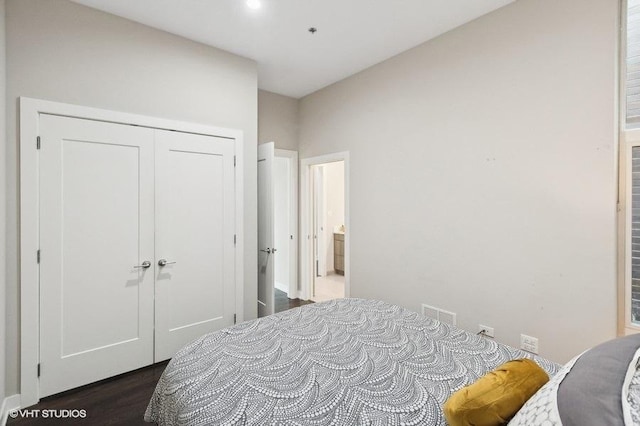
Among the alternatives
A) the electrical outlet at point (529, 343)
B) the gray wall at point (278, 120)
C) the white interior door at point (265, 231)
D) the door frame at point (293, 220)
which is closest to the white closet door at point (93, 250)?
the white interior door at point (265, 231)

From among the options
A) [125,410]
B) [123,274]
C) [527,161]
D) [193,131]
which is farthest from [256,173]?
[527,161]

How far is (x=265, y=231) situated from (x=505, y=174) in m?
2.37

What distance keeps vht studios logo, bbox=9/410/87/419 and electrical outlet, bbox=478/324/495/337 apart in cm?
295

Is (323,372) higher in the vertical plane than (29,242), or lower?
lower

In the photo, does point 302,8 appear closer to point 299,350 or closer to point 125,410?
point 299,350

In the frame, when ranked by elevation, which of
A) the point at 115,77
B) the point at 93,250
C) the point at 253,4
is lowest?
the point at 93,250

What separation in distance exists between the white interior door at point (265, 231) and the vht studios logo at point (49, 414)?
1687mm

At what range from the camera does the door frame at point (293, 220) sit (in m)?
4.38

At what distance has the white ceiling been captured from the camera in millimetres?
2281

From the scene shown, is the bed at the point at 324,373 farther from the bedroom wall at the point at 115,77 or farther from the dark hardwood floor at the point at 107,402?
the bedroom wall at the point at 115,77

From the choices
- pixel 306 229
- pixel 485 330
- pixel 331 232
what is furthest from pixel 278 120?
pixel 485 330

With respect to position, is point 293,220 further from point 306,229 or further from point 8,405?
point 8,405

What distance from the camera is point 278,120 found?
4.21m

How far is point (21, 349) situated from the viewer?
2.08 metres
